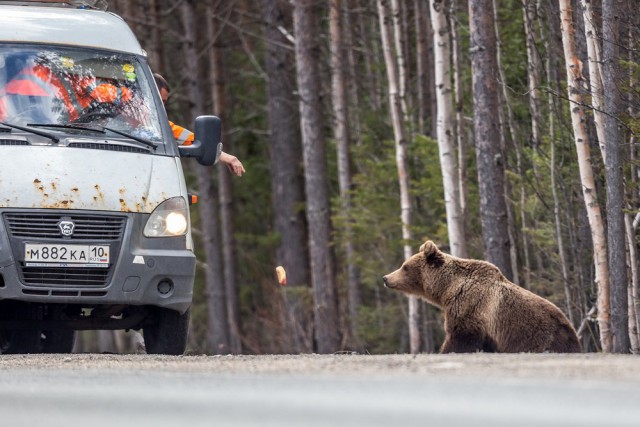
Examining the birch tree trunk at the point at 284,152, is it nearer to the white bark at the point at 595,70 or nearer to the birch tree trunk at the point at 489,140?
the birch tree trunk at the point at 489,140

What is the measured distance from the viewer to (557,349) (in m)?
11.4

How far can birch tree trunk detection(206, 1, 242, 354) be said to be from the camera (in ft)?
112

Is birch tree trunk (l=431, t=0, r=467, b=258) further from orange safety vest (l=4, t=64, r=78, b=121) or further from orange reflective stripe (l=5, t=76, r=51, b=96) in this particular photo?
orange reflective stripe (l=5, t=76, r=51, b=96)

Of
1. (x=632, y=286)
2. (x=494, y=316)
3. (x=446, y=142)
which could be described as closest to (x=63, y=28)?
(x=494, y=316)

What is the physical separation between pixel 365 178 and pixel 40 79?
37.1 ft

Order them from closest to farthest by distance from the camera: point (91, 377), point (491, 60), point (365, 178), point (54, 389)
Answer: point (54, 389)
point (91, 377)
point (491, 60)
point (365, 178)

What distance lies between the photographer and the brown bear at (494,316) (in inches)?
453

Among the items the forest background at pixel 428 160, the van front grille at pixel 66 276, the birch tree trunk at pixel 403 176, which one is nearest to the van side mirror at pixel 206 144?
the van front grille at pixel 66 276

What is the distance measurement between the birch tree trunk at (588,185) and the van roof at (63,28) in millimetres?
4268

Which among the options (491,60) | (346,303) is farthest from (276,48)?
(491,60)

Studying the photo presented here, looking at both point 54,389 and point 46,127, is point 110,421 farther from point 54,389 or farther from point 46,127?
point 46,127

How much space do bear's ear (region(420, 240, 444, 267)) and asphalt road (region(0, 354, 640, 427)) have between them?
3.03m

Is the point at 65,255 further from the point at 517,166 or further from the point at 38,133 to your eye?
the point at 517,166

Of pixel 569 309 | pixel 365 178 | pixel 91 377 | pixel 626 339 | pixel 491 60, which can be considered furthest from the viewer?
pixel 365 178
